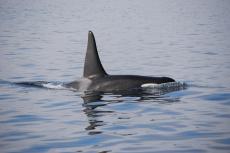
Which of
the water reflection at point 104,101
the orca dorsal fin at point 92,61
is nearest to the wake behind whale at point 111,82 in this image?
the orca dorsal fin at point 92,61

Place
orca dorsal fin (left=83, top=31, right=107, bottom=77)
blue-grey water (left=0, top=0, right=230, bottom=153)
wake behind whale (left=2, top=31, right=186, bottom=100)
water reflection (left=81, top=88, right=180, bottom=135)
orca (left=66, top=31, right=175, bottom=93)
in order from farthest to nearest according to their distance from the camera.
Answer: orca dorsal fin (left=83, top=31, right=107, bottom=77)
orca (left=66, top=31, right=175, bottom=93)
wake behind whale (left=2, top=31, right=186, bottom=100)
water reflection (left=81, top=88, right=180, bottom=135)
blue-grey water (left=0, top=0, right=230, bottom=153)

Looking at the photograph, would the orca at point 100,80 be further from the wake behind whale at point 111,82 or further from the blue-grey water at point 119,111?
the blue-grey water at point 119,111

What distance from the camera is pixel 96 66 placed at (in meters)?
16.6

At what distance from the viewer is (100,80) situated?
16.7 metres

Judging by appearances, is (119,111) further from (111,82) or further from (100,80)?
(100,80)

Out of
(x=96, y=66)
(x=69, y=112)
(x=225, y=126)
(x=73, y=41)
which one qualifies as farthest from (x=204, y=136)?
(x=73, y=41)

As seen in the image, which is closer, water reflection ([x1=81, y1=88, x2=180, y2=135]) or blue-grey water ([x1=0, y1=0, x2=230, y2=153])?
blue-grey water ([x1=0, y1=0, x2=230, y2=153])

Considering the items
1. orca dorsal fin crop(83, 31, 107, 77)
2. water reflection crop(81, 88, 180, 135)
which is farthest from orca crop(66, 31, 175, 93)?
water reflection crop(81, 88, 180, 135)

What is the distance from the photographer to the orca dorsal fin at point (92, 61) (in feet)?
54.3

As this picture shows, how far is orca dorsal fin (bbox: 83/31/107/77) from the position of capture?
16562 millimetres

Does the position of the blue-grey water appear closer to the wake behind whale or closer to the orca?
the wake behind whale

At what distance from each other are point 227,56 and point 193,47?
607cm

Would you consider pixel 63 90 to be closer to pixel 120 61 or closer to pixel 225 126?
pixel 225 126

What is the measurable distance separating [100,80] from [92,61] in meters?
0.68
